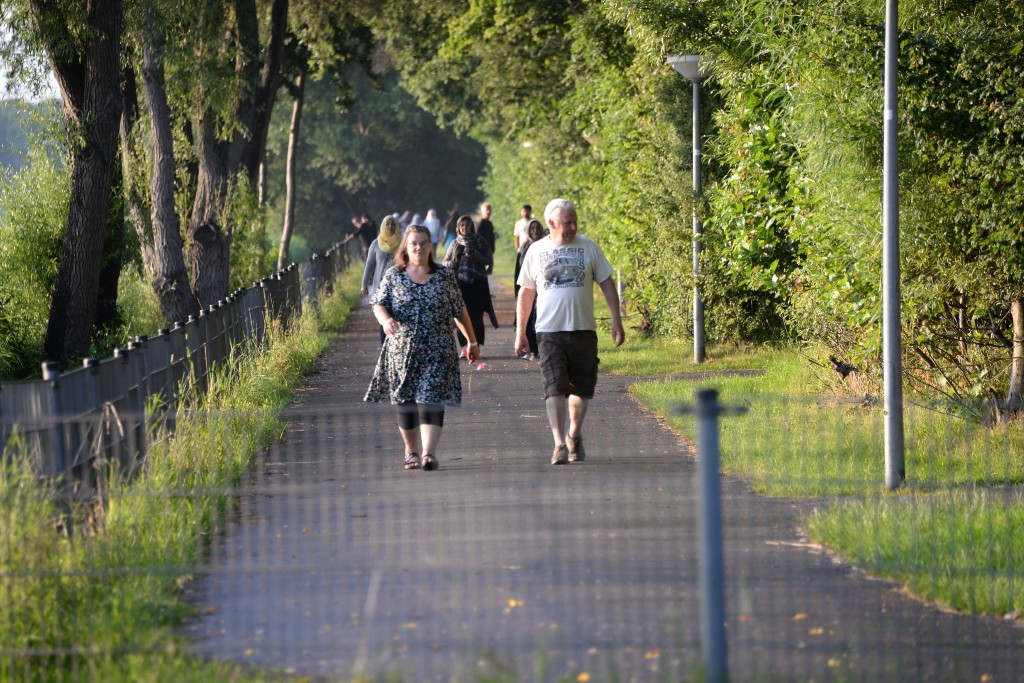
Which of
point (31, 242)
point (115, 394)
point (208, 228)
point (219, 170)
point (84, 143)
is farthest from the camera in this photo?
point (219, 170)

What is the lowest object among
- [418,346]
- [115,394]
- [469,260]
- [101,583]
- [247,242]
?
[101,583]

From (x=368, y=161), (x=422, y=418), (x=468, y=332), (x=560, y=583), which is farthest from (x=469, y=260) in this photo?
(x=368, y=161)

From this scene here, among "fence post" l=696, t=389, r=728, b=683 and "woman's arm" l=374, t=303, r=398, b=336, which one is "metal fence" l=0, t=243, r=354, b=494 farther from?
"fence post" l=696, t=389, r=728, b=683

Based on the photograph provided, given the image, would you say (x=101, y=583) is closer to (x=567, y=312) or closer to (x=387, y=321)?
(x=387, y=321)

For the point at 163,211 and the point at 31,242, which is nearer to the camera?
the point at 31,242

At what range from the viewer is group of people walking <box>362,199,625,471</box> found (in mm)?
10320

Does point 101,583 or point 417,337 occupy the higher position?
point 417,337

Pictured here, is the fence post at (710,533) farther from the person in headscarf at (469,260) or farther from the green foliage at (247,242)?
the green foliage at (247,242)

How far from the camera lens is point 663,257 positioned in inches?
730

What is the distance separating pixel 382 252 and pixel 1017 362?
6848mm

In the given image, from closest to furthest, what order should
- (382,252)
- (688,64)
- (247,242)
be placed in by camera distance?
(382,252), (688,64), (247,242)

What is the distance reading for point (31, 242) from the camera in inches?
736

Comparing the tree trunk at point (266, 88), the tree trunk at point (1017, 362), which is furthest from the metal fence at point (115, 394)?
the tree trunk at point (266, 88)

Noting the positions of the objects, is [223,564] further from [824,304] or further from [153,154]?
[153,154]
